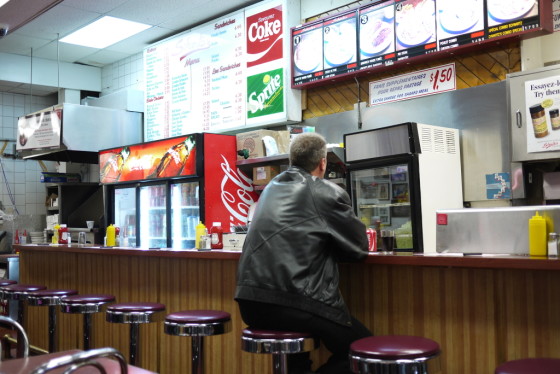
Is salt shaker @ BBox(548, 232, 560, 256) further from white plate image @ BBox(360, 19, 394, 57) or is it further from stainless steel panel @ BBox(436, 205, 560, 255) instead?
white plate image @ BBox(360, 19, 394, 57)

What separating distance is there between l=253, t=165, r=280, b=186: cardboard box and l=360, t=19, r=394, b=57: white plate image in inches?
61.5

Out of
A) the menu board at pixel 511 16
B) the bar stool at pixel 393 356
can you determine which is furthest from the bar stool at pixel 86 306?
the menu board at pixel 511 16

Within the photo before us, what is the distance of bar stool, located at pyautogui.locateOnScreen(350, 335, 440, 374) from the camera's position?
6.91 ft

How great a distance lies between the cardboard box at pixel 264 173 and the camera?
615cm

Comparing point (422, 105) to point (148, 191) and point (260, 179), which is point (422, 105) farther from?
point (148, 191)

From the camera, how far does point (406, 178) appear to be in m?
4.62

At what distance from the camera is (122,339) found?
15.4 ft

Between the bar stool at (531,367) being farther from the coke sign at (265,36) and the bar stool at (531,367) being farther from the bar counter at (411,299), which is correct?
the coke sign at (265,36)

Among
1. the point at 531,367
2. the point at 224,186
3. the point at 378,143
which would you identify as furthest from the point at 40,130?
the point at 531,367

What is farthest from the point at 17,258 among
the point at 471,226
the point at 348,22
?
the point at 471,226

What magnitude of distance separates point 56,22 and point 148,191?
2.32m

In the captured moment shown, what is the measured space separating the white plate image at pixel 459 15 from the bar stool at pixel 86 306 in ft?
10.7

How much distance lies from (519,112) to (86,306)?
326 cm

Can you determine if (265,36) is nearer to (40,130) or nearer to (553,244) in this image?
(40,130)
